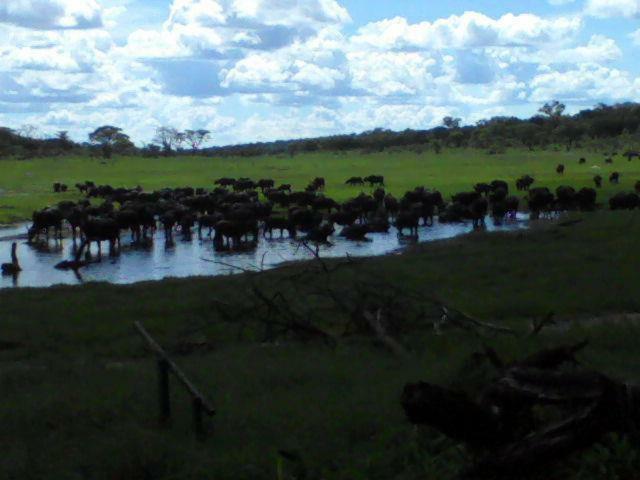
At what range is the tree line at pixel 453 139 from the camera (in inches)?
3413

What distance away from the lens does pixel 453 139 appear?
95250 millimetres

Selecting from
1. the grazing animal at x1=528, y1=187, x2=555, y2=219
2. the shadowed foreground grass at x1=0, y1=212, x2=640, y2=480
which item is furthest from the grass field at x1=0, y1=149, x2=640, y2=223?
the shadowed foreground grass at x1=0, y1=212, x2=640, y2=480

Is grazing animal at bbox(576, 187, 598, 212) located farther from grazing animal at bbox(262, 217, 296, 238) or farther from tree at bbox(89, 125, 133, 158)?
tree at bbox(89, 125, 133, 158)

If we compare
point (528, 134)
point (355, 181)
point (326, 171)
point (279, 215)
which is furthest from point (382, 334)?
point (528, 134)

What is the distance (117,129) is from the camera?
10425cm

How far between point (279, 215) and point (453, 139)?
6286cm

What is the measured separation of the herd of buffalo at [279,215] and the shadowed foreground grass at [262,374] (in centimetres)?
1033

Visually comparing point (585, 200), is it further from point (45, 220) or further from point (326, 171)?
point (326, 171)

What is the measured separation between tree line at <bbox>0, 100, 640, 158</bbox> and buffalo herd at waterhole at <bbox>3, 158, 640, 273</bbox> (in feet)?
140

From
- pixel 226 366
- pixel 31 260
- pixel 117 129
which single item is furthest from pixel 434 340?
pixel 117 129

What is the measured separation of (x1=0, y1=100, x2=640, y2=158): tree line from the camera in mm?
86688

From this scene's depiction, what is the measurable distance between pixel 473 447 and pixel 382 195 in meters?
33.0

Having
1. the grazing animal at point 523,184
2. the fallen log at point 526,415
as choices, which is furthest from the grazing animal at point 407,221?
the fallen log at point 526,415

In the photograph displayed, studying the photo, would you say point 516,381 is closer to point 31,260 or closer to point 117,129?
point 31,260
